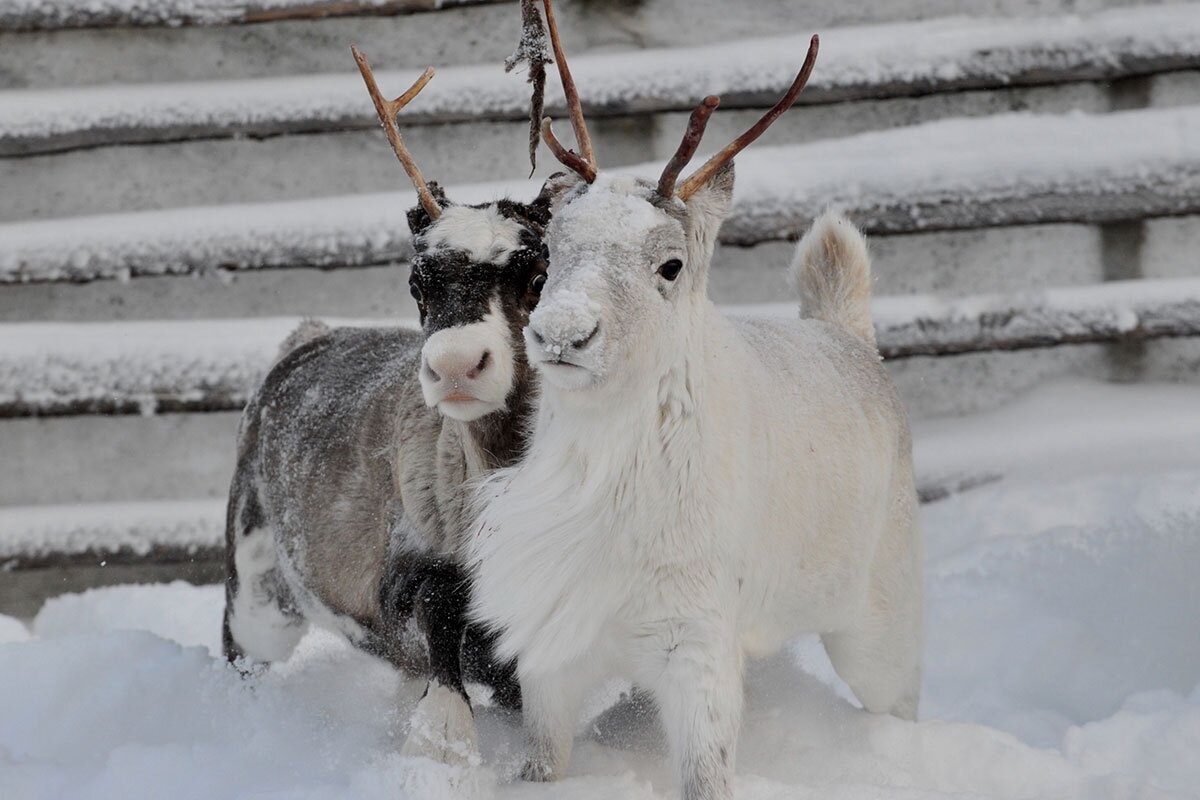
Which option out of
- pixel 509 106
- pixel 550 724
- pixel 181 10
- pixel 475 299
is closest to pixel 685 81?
pixel 509 106

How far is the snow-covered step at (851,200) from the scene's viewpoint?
193 inches

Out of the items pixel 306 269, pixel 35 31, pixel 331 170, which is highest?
pixel 35 31

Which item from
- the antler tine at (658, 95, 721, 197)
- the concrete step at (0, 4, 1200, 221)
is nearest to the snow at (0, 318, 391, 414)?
the concrete step at (0, 4, 1200, 221)

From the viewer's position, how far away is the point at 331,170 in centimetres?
515

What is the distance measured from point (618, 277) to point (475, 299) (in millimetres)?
516

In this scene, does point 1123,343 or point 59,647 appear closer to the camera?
point 59,647

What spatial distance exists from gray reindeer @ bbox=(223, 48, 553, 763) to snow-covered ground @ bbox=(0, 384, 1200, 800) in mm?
193

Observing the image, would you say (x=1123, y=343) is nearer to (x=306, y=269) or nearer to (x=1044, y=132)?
(x=1044, y=132)

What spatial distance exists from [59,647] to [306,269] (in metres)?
1.81

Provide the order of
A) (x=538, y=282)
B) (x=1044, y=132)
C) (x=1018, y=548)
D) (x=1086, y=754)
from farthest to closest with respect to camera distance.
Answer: (x=1044, y=132) → (x=1018, y=548) → (x=1086, y=754) → (x=538, y=282)

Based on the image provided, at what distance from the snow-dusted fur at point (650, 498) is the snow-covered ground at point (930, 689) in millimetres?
276

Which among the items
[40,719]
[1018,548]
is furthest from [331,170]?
[1018,548]

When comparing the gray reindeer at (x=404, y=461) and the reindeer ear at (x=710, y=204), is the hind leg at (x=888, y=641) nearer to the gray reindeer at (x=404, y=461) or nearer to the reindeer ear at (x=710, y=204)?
the gray reindeer at (x=404, y=461)

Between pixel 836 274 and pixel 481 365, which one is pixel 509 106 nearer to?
pixel 836 274
